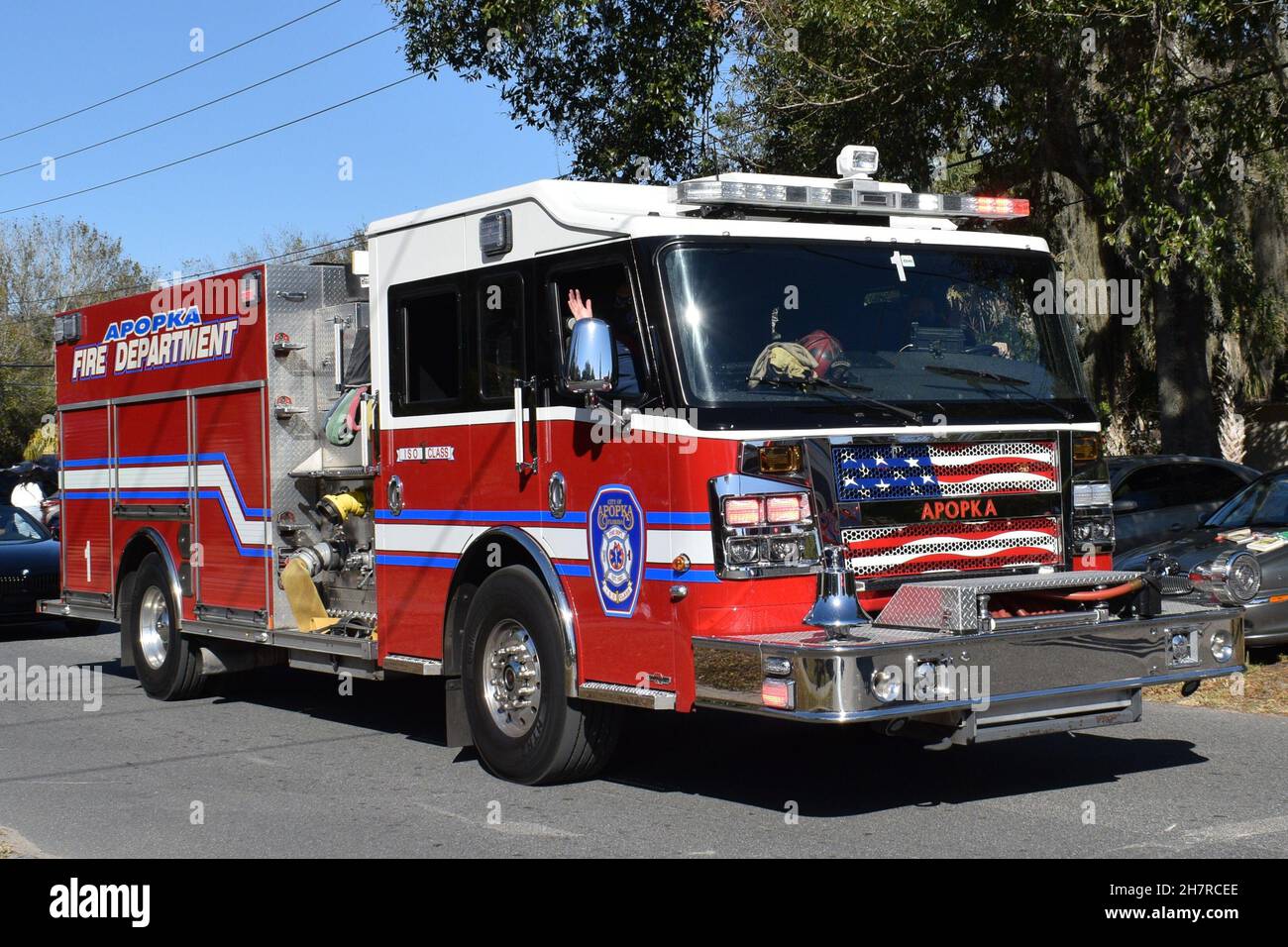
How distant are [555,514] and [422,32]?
10778 millimetres

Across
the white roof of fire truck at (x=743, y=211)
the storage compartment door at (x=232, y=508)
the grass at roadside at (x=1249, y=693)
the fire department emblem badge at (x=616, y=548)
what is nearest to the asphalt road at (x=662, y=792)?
the grass at roadside at (x=1249, y=693)

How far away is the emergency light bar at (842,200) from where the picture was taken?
291 inches

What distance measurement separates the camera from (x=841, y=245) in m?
7.69

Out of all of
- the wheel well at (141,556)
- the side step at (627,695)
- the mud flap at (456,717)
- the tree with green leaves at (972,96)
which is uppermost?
the tree with green leaves at (972,96)

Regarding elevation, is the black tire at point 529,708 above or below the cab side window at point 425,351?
below

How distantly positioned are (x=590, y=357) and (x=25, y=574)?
37.9 ft

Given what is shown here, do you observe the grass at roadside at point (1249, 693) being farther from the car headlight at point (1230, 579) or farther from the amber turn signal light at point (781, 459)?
the amber turn signal light at point (781, 459)

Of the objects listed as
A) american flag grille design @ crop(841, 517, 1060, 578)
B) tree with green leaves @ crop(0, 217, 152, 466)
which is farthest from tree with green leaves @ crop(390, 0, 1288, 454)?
tree with green leaves @ crop(0, 217, 152, 466)

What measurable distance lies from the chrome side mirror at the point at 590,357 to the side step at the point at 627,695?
140 centimetres

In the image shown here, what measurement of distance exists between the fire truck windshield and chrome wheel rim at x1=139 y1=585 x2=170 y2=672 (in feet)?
20.5

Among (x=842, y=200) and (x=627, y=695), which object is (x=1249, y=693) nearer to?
(x=842, y=200)

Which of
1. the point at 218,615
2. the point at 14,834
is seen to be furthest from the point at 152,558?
the point at 14,834

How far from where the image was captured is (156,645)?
12.0m

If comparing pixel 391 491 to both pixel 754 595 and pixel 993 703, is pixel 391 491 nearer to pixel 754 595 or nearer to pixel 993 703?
pixel 754 595
